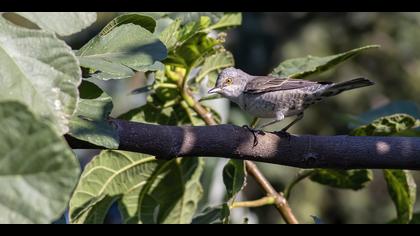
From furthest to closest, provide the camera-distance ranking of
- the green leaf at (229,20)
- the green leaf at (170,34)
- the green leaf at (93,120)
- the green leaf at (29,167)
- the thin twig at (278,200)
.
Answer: the green leaf at (229,20) < the thin twig at (278,200) < the green leaf at (170,34) < the green leaf at (93,120) < the green leaf at (29,167)

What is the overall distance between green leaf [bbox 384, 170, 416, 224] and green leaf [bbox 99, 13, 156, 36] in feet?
3.98

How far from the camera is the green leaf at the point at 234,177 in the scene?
2355mm

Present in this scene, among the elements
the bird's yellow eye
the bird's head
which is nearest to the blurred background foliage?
the bird's head

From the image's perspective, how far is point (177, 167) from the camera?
2762 mm

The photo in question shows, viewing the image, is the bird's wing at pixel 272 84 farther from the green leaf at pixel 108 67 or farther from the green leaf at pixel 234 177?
the green leaf at pixel 108 67

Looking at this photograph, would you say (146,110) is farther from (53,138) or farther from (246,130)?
(53,138)

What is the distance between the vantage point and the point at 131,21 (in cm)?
197

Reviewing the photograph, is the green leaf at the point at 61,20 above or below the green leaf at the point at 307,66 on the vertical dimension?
above

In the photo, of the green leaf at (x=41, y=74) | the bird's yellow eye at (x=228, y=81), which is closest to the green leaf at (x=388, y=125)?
the bird's yellow eye at (x=228, y=81)

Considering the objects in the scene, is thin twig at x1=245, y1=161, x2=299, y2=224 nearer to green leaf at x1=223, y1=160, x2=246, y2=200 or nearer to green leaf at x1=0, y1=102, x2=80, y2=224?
green leaf at x1=223, y1=160, x2=246, y2=200

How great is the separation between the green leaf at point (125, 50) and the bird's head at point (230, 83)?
51.8 inches

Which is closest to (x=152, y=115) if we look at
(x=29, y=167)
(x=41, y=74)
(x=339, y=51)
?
(x=41, y=74)

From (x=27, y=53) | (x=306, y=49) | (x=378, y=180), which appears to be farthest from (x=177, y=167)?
(x=378, y=180)

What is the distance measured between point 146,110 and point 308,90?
3.42 feet
